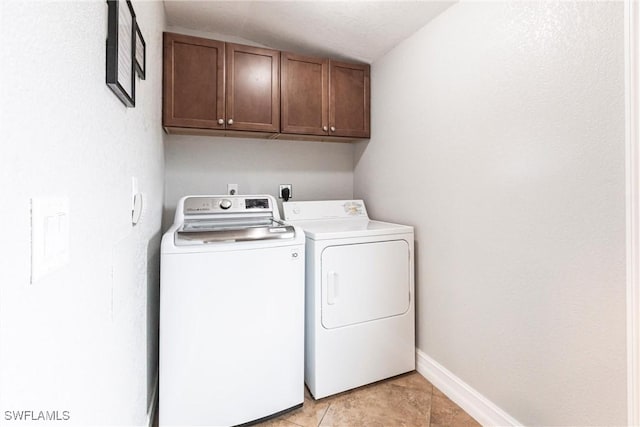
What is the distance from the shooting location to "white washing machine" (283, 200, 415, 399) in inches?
70.6

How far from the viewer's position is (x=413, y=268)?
2.07m

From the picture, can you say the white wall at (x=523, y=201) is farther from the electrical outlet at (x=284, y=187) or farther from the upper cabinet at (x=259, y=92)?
the electrical outlet at (x=284, y=187)

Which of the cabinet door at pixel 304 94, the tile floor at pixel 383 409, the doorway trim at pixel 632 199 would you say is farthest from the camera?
Result: the cabinet door at pixel 304 94

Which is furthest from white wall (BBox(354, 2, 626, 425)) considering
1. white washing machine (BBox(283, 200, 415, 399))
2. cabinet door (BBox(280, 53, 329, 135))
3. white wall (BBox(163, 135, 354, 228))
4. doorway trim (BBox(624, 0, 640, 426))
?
white wall (BBox(163, 135, 354, 228))

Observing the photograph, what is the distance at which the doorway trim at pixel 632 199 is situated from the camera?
1.03m

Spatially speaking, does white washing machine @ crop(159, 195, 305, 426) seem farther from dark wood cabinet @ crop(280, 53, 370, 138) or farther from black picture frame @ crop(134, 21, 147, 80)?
dark wood cabinet @ crop(280, 53, 370, 138)

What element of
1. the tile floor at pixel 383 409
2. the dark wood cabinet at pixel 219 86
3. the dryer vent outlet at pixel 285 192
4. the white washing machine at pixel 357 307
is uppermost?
the dark wood cabinet at pixel 219 86

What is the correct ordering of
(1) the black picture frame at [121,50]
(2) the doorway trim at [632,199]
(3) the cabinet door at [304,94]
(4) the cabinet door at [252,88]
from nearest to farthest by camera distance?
(1) the black picture frame at [121,50] → (2) the doorway trim at [632,199] → (4) the cabinet door at [252,88] → (3) the cabinet door at [304,94]

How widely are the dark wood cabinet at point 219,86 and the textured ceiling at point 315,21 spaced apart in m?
0.18

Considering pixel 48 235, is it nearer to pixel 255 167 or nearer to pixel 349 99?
pixel 255 167

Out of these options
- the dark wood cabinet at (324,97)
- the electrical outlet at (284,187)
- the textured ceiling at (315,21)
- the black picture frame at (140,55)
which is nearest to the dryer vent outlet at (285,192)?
the electrical outlet at (284,187)

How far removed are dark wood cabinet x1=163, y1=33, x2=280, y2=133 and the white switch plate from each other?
1.60 m

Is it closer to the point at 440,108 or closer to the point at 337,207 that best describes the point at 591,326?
the point at 440,108

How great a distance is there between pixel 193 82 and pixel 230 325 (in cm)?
153
